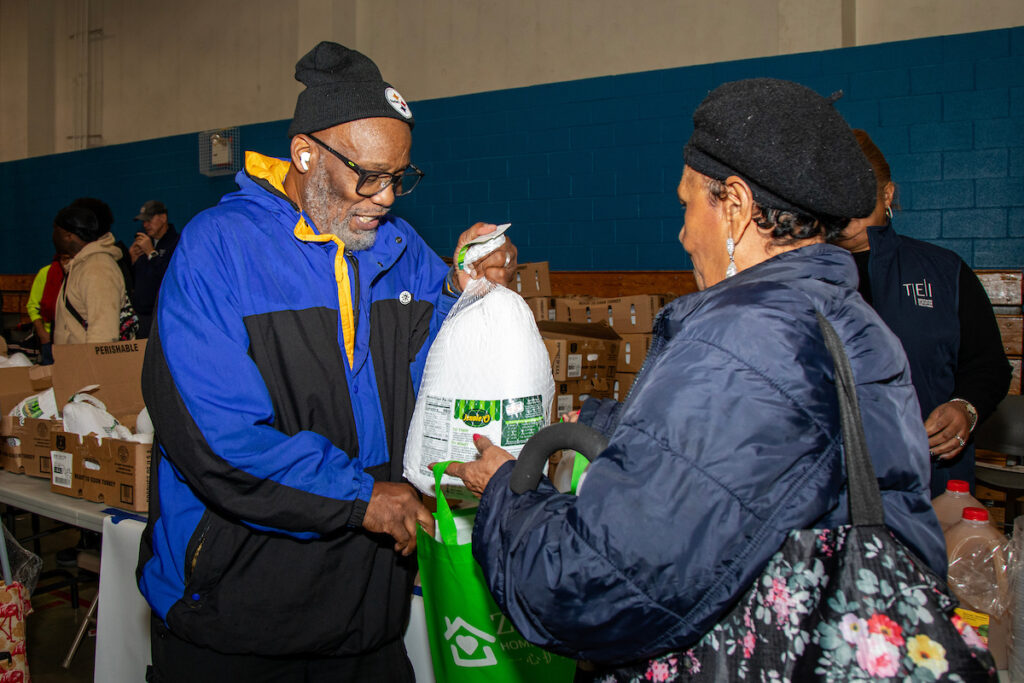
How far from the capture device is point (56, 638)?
318cm

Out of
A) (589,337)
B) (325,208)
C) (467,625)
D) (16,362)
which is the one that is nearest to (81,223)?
(16,362)

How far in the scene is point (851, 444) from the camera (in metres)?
0.78

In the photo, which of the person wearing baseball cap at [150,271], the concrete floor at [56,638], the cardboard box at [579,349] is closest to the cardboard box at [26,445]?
the concrete floor at [56,638]

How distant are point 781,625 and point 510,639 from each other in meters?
0.56

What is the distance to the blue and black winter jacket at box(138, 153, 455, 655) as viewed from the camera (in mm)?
1241

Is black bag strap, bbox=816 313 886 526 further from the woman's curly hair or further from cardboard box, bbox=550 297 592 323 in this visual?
cardboard box, bbox=550 297 592 323

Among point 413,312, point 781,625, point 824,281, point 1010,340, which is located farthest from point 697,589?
point 1010,340

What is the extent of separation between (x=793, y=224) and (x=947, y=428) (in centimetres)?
137

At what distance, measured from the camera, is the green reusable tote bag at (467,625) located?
118 cm

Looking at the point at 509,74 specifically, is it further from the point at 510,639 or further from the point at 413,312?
the point at 510,639

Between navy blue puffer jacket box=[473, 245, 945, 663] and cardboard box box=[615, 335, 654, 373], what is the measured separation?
10.4 feet

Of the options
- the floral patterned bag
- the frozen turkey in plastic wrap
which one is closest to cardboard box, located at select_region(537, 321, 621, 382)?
the frozen turkey in plastic wrap

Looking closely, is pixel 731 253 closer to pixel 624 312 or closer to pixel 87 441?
pixel 87 441

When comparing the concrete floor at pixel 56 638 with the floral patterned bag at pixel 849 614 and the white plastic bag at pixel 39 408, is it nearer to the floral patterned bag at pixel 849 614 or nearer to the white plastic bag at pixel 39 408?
the white plastic bag at pixel 39 408
